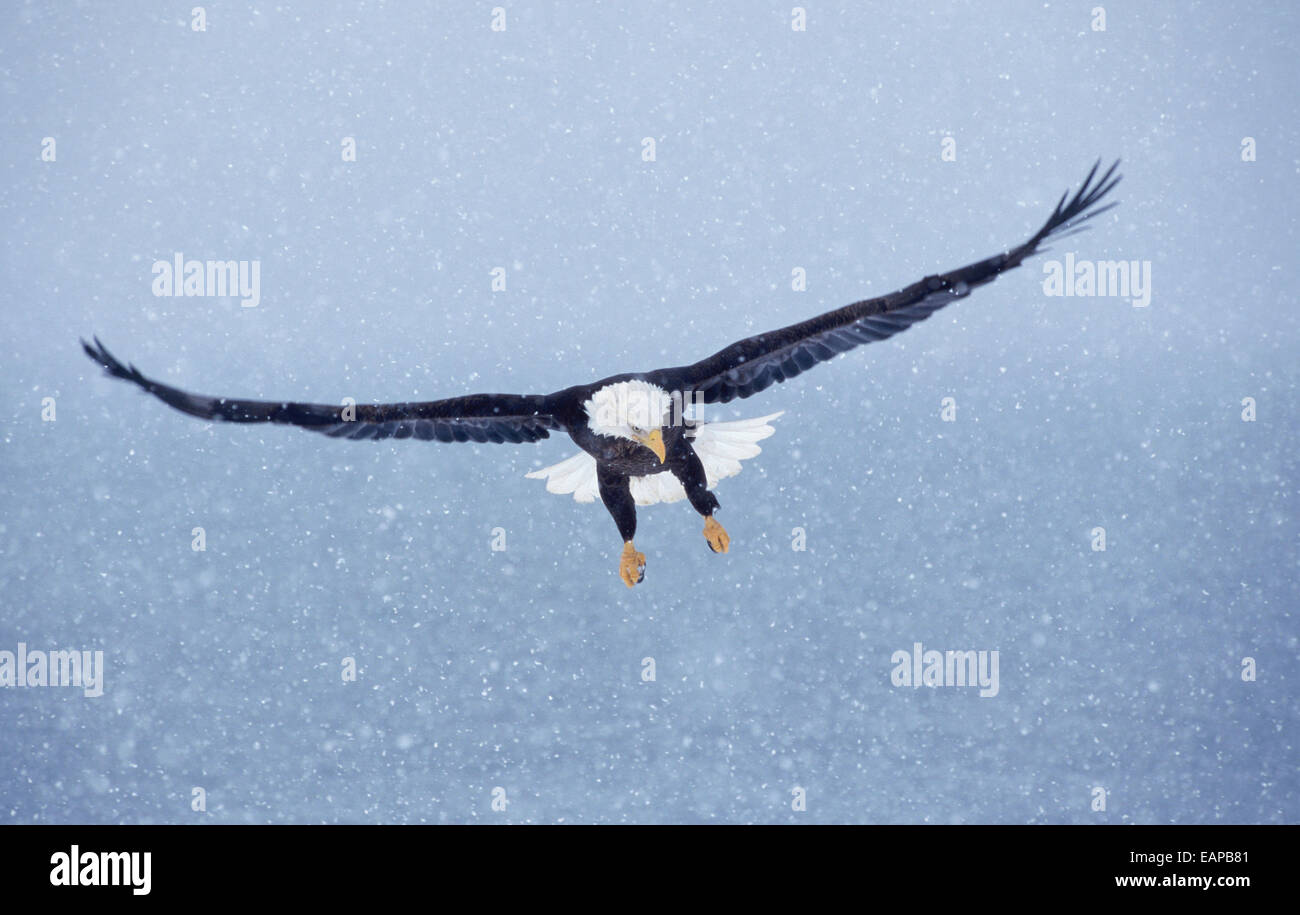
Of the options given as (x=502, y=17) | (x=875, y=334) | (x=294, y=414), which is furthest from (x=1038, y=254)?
(x=502, y=17)

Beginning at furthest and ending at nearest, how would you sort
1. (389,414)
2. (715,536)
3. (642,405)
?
1. (715,536)
2. (389,414)
3. (642,405)

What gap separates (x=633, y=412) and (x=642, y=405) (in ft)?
0.13

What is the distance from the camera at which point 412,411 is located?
13.7 ft

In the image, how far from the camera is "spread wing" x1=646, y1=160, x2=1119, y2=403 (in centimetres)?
370

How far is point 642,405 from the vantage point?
4000mm

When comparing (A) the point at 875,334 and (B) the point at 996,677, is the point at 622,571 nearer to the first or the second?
(A) the point at 875,334

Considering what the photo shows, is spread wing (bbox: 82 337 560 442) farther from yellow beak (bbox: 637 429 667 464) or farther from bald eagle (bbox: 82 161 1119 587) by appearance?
yellow beak (bbox: 637 429 667 464)

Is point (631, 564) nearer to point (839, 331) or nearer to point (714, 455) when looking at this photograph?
point (714, 455)

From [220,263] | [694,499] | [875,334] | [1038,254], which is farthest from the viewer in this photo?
[220,263]

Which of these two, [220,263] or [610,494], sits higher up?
[220,263]

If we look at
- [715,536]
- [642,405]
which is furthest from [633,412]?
[715,536]

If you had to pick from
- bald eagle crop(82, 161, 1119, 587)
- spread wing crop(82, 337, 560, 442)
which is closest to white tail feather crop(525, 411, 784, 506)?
bald eagle crop(82, 161, 1119, 587)

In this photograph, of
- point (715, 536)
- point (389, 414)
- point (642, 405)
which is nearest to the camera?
point (642, 405)

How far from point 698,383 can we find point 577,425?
46cm
